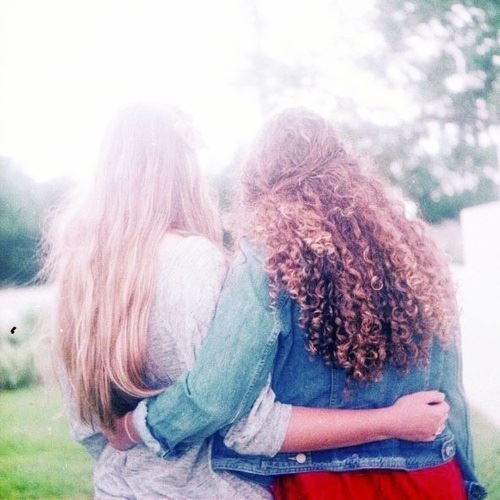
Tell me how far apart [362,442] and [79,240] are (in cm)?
82

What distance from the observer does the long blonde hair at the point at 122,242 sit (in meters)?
1.32

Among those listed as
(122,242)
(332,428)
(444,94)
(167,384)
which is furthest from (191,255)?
(444,94)

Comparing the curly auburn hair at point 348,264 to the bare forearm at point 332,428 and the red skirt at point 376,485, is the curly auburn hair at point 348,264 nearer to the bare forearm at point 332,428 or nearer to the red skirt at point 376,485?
the bare forearm at point 332,428

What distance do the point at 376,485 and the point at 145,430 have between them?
510 mm

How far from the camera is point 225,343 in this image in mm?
1189

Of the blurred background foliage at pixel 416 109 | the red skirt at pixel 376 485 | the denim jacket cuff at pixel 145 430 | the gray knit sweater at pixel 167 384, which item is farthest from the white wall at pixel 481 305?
the denim jacket cuff at pixel 145 430

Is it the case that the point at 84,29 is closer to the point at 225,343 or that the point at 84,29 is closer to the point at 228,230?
the point at 228,230

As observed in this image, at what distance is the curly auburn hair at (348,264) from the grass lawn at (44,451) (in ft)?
2.43

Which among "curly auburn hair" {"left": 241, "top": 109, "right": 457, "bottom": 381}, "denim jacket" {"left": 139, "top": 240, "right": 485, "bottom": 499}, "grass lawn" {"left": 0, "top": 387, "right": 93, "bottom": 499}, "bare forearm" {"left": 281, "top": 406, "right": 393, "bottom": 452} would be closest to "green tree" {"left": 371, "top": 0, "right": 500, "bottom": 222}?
"curly auburn hair" {"left": 241, "top": 109, "right": 457, "bottom": 381}

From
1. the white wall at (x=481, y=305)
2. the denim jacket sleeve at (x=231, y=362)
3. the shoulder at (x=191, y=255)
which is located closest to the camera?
the denim jacket sleeve at (x=231, y=362)

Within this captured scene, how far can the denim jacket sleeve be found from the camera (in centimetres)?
119

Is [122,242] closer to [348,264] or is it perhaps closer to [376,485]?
[348,264]

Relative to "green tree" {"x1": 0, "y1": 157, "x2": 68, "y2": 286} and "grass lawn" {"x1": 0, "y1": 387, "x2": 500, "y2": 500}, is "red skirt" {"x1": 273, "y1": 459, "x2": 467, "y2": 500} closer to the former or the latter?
"grass lawn" {"x1": 0, "y1": 387, "x2": 500, "y2": 500}

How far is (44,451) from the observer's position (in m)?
1.82
